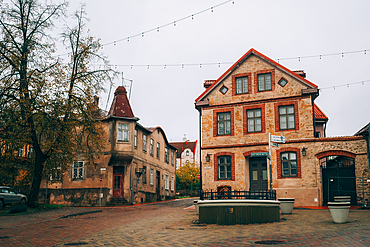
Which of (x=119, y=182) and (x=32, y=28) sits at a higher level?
(x=32, y=28)

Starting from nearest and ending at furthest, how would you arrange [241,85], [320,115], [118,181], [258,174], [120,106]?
[258,174] → [241,85] → [118,181] → [120,106] → [320,115]

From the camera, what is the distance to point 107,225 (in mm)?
15242

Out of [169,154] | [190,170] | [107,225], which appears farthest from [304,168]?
[190,170]

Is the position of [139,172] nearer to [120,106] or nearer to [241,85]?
[120,106]

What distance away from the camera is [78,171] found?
3194 centimetres

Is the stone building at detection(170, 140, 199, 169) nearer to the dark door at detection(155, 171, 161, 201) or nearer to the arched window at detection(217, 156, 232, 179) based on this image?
the dark door at detection(155, 171, 161, 201)

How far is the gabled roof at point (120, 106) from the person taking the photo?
104ft

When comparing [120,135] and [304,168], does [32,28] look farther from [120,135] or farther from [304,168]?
[304,168]

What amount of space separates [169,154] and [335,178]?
23125mm

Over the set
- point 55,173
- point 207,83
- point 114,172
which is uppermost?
point 207,83

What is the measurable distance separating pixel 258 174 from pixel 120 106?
13.2 m

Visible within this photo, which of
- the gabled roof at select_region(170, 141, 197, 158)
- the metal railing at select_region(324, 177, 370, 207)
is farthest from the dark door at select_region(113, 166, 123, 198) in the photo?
the gabled roof at select_region(170, 141, 197, 158)

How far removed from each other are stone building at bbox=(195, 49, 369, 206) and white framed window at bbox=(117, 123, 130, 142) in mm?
6913

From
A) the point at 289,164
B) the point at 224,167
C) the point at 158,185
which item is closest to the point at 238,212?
the point at 289,164
